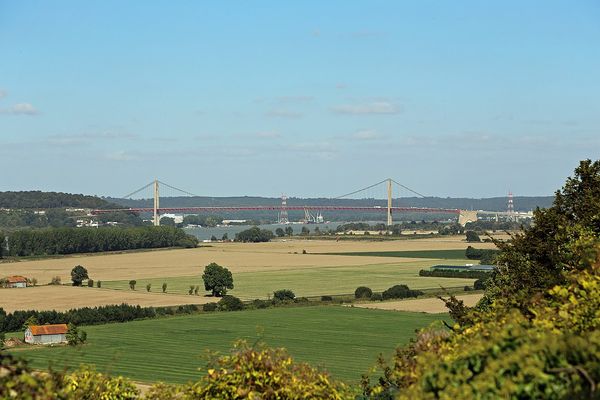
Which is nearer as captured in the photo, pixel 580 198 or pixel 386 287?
pixel 580 198

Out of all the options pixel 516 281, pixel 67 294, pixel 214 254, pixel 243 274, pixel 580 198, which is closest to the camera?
pixel 516 281

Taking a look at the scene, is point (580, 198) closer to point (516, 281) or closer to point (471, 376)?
point (516, 281)

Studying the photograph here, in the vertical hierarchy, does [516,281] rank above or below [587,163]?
below

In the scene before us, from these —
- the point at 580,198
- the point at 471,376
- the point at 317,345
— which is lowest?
the point at 317,345

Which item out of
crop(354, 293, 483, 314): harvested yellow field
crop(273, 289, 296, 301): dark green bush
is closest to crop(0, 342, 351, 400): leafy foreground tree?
crop(354, 293, 483, 314): harvested yellow field

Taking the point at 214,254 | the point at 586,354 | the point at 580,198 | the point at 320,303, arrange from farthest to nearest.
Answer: the point at 214,254 < the point at 320,303 < the point at 580,198 < the point at 586,354

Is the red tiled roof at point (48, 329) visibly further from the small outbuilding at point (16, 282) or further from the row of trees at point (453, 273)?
the row of trees at point (453, 273)

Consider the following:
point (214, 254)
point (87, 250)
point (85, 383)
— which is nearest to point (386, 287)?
point (214, 254)

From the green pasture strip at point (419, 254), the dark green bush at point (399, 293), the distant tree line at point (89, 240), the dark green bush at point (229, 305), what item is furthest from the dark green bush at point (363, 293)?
the distant tree line at point (89, 240)
